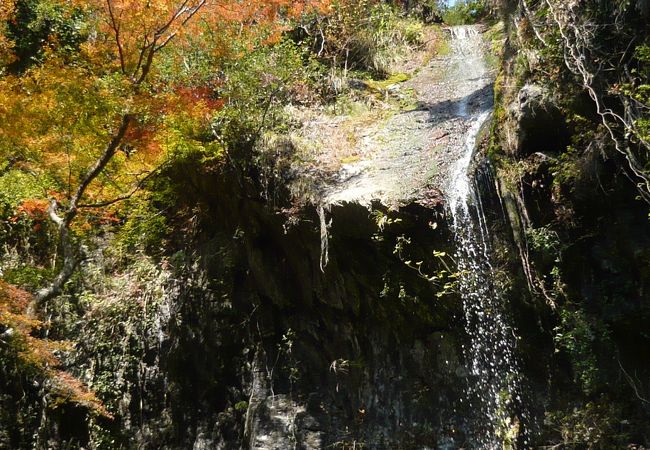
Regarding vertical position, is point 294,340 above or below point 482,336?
above

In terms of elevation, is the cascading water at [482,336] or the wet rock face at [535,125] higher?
the wet rock face at [535,125]

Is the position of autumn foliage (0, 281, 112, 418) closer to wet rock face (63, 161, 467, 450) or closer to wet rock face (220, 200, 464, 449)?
wet rock face (63, 161, 467, 450)

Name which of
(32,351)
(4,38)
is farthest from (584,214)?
(4,38)

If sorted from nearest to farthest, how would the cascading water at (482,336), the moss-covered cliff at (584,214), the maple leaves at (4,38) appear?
the moss-covered cliff at (584,214) < the cascading water at (482,336) < the maple leaves at (4,38)

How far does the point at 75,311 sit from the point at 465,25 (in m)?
13.2

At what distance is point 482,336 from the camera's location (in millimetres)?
6703

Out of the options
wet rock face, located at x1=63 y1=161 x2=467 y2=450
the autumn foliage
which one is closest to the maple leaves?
wet rock face, located at x1=63 y1=161 x2=467 y2=450

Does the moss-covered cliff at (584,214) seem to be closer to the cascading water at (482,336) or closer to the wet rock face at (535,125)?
the wet rock face at (535,125)

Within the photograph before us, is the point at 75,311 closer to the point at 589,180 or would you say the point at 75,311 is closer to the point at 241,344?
the point at 241,344

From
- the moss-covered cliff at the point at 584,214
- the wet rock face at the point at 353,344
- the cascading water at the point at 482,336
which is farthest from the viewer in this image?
the wet rock face at the point at 353,344

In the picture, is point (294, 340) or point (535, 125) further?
point (294, 340)

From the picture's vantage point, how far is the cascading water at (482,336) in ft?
21.3

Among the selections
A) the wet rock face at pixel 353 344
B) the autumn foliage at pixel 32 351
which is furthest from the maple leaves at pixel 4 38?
the wet rock face at pixel 353 344

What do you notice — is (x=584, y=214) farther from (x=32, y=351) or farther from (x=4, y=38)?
(x=4, y=38)
